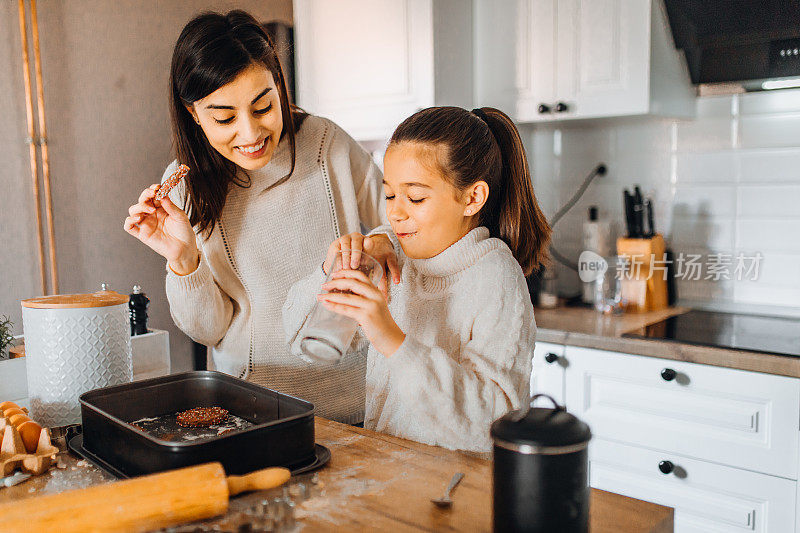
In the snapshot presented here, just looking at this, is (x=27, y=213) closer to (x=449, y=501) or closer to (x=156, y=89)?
(x=156, y=89)

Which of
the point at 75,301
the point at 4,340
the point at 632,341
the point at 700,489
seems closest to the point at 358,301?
Result: the point at 75,301

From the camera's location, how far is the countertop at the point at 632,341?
5.73ft

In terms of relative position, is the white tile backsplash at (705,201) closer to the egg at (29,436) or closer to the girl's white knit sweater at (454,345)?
the girl's white knit sweater at (454,345)

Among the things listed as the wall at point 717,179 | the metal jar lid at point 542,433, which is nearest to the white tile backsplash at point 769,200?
the wall at point 717,179

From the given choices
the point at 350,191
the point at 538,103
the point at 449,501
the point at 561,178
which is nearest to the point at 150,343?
the point at 350,191

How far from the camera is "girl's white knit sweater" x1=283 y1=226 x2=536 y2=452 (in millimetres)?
1007

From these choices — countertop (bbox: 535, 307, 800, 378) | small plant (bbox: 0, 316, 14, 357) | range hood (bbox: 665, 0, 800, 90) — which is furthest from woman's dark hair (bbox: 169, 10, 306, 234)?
range hood (bbox: 665, 0, 800, 90)

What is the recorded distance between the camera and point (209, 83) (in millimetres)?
1276

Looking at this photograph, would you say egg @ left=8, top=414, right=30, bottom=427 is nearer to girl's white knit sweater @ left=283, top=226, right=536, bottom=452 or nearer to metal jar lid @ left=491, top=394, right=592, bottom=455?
girl's white knit sweater @ left=283, top=226, right=536, bottom=452

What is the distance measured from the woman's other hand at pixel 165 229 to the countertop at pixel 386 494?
41 centimetres

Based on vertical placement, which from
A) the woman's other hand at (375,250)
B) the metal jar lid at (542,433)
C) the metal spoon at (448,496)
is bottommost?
the metal spoon at (448,496)

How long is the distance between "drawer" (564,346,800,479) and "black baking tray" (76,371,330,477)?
1290 millimetres

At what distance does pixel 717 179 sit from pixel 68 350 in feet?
6.92

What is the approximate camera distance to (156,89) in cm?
242
